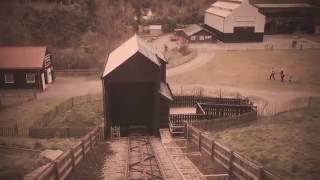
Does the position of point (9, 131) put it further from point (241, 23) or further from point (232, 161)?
point (241, 23)

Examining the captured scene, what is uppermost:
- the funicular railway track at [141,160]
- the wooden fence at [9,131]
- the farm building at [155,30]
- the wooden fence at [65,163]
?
the farm building at [155,30]

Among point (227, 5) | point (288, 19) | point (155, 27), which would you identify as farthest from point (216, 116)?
point (288, 19)

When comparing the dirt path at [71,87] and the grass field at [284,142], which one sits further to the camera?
the dirt path at [71,87]

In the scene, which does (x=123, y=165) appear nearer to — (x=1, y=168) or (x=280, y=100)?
(x=1, y=168)

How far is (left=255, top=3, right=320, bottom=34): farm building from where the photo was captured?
7357cm

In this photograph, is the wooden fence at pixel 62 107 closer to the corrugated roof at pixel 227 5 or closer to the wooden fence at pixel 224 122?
the wooden fence at pixel 224 122

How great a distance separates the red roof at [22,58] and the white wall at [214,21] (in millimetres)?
34855

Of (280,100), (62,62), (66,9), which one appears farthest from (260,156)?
(66,9)

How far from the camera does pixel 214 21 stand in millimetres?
69625

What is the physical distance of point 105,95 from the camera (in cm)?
2445

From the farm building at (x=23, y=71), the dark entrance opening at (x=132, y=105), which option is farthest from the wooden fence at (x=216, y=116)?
the farm building at (x=23, y=71)

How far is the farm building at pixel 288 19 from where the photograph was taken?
73.6 meters

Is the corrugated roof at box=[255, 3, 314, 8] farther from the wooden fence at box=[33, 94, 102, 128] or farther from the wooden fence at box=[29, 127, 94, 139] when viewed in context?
the wooden fence at box=[29, 127, 94, 139]

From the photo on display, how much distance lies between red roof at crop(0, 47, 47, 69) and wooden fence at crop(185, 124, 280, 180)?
1026 inches
